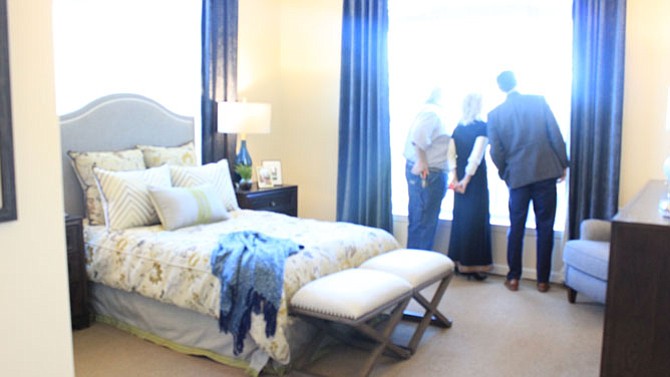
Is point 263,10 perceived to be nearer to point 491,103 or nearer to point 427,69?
point 427,69

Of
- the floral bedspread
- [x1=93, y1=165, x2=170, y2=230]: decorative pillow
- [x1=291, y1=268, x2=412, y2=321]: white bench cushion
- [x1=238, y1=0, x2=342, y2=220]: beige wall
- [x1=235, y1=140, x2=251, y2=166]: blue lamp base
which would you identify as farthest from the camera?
[x1=238, y1=0, x2=342, y2=220]: beige wall

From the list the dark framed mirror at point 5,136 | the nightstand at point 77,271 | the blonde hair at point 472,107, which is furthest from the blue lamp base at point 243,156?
the dark framed mirror at point 5,136

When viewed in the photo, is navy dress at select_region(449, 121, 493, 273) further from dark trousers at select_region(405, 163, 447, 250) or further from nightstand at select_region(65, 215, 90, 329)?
nightstand at select_region(65, 215, 90, 329)

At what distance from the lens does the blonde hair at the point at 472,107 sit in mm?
4348

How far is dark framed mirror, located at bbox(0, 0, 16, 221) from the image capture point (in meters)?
1.31

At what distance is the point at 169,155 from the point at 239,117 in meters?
0.68

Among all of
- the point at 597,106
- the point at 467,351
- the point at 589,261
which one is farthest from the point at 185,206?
the point at 597,106

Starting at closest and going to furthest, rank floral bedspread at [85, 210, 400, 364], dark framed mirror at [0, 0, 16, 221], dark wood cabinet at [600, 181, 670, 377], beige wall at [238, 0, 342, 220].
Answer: dark framed mirror at [0, 0, 16, 221] < dark wood cabinet at [600, 181, 670, 377] < floral bedspread at [85, 210, 400, 364] < beige wall at [238, 0, 342, 220]

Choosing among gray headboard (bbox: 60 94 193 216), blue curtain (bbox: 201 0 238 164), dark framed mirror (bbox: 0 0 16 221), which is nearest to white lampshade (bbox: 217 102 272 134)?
blue curtain (bbox: 201 0 238 164)

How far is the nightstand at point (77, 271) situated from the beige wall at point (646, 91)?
3.76 m

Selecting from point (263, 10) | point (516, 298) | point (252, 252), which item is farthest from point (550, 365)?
point (263, 10)

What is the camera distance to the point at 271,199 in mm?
4812

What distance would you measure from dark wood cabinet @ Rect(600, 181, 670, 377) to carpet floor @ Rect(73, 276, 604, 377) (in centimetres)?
92

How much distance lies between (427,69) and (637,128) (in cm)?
172
